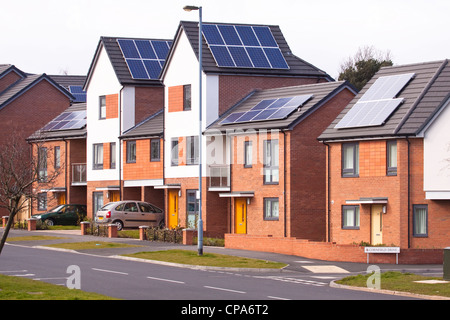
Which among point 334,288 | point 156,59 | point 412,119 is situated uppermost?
point 156,59

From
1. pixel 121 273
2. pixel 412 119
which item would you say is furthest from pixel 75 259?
pixel 412 119

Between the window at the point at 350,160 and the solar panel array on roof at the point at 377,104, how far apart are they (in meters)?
0.89

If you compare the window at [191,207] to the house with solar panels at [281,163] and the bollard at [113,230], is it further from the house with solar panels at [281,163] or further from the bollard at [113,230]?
the bollard at [113,230]

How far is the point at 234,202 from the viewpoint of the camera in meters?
44.5

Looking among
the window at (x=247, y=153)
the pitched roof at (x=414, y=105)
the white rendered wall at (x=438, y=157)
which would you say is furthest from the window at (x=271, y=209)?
the white rendered wall at (x=438, y=157)

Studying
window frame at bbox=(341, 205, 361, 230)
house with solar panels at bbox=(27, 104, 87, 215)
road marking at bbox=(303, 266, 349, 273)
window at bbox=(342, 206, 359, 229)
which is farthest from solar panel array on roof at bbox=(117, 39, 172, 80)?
road marking at bbox=(303, 266, 349, 273)

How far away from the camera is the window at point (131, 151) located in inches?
2066

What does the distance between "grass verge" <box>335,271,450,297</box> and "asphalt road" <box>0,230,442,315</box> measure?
0.74 meters

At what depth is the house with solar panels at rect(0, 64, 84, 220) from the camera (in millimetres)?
62344

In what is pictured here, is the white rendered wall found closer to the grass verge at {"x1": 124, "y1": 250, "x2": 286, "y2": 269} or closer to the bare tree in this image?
the grass verge at {"x1": 124, "y1": 250, "x2": 286, "y2": 269}

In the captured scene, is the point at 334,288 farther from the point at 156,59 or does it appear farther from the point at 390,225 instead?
the point at 156,59

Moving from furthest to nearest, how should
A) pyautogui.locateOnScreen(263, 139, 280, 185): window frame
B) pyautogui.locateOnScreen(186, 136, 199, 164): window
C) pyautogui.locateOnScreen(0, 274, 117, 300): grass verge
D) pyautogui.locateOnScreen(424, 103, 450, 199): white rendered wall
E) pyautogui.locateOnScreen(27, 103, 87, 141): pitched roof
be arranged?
pyautogui.locateOnScreen(27, 103, 87, 141): pitched roof, pyautogui.locateOnScreen(186, 136, 199, 164): window, pyautogui.locateOnScreen(263, 139, 280, 185): window frame, pyautogui.locateOnScreen(424, 103, 450, 199): white rendered wall, pyautogui.locateOnScreen(0, 274, 117, 300): grass verge

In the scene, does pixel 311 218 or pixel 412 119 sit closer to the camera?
pixel 412 119

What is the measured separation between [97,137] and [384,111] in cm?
2302
